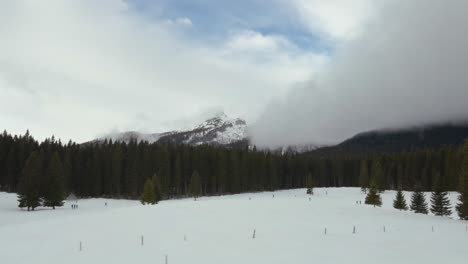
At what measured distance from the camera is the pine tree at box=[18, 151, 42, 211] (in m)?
64.8

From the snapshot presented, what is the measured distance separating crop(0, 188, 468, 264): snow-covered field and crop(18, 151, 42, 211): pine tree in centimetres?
2980

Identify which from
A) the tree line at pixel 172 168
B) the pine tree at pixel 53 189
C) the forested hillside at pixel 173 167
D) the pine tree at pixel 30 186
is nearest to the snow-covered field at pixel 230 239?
the pine tree at pixel 30 186

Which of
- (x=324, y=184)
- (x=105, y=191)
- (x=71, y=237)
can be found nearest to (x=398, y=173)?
(x=324, y=184)

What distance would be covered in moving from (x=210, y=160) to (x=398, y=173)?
61839mm

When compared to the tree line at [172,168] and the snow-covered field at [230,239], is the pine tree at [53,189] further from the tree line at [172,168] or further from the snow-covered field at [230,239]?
the snow-covered field at [230,239]

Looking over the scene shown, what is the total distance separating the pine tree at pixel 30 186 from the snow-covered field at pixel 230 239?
29.8 metres

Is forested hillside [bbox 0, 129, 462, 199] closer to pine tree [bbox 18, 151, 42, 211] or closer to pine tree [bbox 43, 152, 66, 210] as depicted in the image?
pine tree [bbox 43, 152, 66, 210]

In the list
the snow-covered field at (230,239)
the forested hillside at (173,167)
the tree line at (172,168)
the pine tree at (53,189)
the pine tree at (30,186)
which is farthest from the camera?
the forested hillside at (173,167)

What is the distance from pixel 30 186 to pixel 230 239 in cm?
4948

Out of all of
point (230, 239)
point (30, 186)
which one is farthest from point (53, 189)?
point (230, 239)

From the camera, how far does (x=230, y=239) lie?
95.3 feet

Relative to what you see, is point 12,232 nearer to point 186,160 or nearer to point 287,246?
point 287,246

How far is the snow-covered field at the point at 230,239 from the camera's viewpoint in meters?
23.3

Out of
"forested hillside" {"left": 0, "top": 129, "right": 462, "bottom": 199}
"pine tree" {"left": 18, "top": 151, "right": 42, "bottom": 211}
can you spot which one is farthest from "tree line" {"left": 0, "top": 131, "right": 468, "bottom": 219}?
"pine tree" {"left": 18, "top": 151, "right": 42, "bottom": 211}
